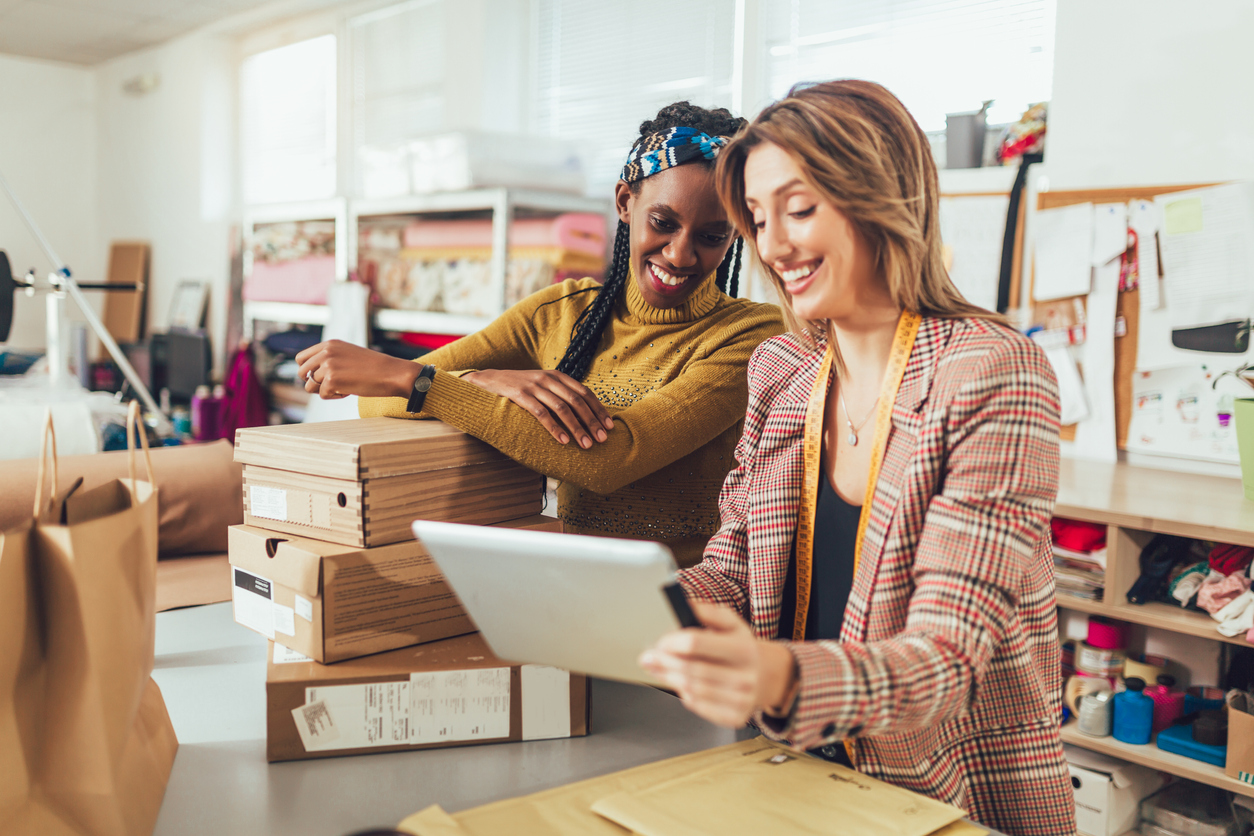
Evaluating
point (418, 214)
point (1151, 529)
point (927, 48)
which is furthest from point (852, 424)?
point (418, 214)

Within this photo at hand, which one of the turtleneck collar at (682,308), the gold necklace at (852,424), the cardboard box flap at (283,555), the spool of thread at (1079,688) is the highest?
the turtleneck collar at (682,308)

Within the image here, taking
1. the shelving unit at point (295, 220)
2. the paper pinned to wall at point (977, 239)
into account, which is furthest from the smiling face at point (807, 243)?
the shelving unit at point (295, 220)

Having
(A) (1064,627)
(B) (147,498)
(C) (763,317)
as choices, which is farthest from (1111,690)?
(B) (147,498)

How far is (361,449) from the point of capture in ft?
3.17

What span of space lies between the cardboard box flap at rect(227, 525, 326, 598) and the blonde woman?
1.23 feet

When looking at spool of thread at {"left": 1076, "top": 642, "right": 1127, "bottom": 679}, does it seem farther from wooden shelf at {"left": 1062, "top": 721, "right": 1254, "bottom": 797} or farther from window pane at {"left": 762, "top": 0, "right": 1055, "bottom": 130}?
window pane at {"left": 762, "top": 0, "right": 1055, "bottom": 130}

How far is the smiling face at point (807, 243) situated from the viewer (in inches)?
33.1

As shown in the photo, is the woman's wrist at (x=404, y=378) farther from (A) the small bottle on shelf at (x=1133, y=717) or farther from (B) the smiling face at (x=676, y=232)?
(A) the small bottle on shelf at (x=1133, y=717)

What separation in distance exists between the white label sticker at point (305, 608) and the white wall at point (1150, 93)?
2046 millimetres

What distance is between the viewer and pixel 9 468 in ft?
6.35

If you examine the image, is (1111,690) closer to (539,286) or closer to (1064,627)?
(1064,627)

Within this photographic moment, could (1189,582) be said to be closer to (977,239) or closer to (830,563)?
(977,239)

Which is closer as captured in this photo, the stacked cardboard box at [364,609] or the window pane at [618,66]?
the stacked cardboard box at [364,609]

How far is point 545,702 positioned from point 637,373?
54 cm
